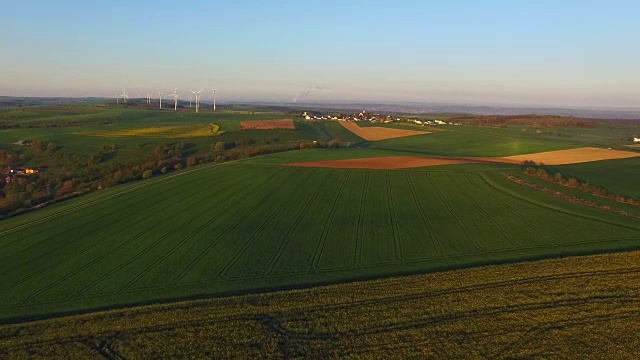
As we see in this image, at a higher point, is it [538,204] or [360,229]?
[538,204]

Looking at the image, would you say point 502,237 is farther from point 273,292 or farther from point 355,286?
point 273,292

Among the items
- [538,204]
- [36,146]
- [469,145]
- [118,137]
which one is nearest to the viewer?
[538,204]

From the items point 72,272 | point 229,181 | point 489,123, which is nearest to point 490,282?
point 72,272

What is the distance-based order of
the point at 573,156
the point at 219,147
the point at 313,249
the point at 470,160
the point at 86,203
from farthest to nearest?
the point at 219,147 → the point at 573,156 → the point at 470,160 → the point at 86,203 → the point at 313,249

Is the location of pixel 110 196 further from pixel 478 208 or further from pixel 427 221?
pixel 478 208

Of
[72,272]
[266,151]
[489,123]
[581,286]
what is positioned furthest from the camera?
[489,123]

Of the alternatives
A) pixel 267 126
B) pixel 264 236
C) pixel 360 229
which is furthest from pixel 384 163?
pixel 267 126
